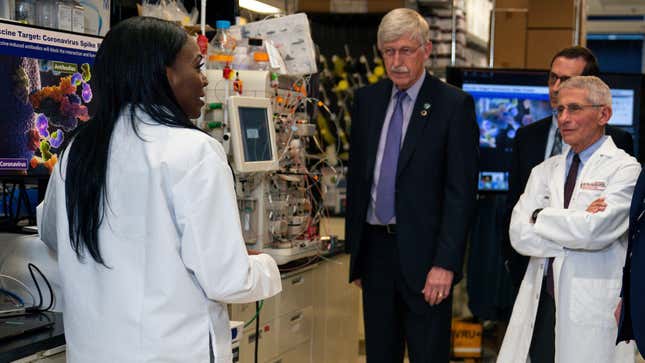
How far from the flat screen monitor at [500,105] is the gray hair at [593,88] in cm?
159

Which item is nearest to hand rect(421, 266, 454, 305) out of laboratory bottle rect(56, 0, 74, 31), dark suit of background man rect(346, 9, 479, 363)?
dark suit of background man rect(346, 9, 479, 363)

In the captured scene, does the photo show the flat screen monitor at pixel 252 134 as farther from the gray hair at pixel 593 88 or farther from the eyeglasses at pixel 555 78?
the eyeglasses at pixel 555 78

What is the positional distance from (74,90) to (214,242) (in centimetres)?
96

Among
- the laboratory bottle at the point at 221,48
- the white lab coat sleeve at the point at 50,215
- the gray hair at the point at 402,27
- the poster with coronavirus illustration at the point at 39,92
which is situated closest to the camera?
the white lab coat sleeve at the point at 50,215

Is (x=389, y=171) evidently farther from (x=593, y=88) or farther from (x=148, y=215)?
(x=148, y=215)

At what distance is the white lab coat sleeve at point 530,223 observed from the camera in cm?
295

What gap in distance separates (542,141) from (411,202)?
3.01 feet

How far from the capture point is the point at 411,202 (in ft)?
9.30

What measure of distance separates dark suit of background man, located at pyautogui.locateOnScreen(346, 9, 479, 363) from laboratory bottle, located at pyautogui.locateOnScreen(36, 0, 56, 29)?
113 centimetres

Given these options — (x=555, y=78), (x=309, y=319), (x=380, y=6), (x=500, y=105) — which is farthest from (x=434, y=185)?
(x=380, y=6)

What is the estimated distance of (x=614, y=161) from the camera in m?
2.91

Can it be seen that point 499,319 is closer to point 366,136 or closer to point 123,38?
point 366,136

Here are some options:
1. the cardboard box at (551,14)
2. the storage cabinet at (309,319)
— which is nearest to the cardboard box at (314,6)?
the cardboard box at (551,14)

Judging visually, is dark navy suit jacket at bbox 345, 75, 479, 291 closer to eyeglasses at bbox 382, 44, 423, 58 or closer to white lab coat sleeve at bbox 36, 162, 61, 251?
eyeglasses at bbox 382, 44, 423, 58
